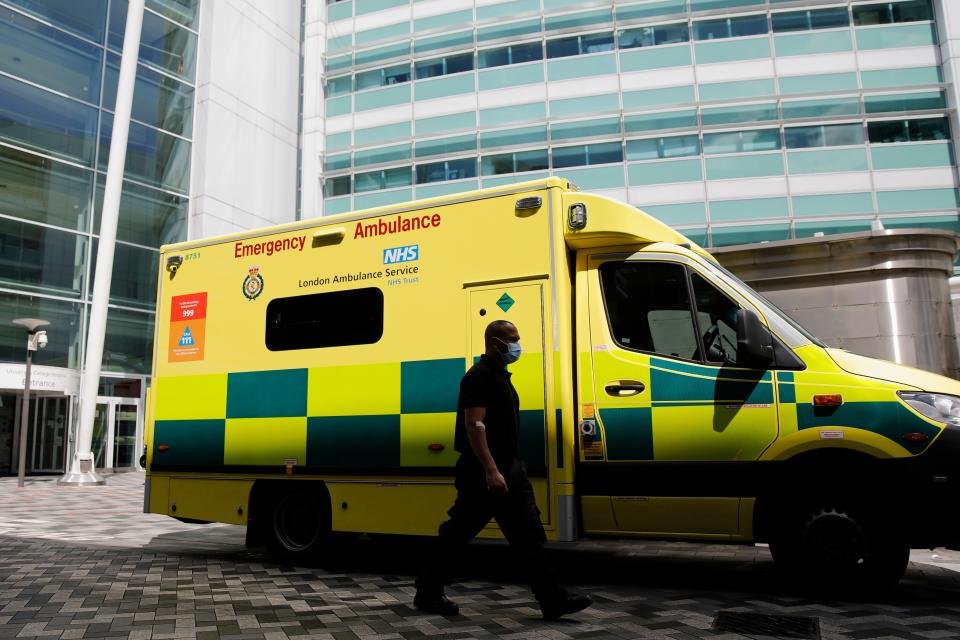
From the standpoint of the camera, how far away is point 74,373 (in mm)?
21547

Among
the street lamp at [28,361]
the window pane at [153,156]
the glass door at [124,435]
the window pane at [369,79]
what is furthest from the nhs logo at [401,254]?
the window pane at [369,79]

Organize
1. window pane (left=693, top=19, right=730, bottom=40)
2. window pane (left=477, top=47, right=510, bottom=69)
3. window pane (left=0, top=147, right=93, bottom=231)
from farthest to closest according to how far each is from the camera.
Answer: window pane (left=477, top=47, right=510, bottom=69), window pane (left=693, top=19, right=730, bottom=40), window pane (left=0, top=147, right=93, bottom=231)

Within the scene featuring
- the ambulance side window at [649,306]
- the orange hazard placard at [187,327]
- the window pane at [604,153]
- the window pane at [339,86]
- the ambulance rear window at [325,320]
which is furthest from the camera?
the window pane at [339,86]

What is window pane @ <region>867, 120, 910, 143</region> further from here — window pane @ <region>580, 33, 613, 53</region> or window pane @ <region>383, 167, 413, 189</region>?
window pane @ <region>383, 167, 413, 189</region>

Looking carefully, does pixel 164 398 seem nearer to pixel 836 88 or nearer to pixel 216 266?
pixel 216 266

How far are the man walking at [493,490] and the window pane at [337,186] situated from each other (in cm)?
2514

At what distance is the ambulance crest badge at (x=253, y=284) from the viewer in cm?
693

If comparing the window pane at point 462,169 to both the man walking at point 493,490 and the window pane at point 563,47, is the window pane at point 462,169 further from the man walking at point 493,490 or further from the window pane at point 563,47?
the man walking at point 493,490

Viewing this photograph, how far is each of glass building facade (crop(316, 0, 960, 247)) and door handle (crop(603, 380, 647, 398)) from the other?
1962 cm

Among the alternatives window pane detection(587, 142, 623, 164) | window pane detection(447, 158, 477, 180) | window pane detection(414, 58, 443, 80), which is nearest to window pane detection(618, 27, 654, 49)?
window pane detection(587, 142, 623, 164)

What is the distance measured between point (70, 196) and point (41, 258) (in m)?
2.06

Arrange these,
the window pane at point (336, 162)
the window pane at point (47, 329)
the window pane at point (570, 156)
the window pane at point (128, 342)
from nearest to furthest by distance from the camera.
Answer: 1. the window pane at point (47, 329)
2. the window pane at point (128, 342)
3. the window pane at point (570, 156)
4. the window pane at point (336, 162)

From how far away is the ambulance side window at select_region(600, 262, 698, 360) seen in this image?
537 cm

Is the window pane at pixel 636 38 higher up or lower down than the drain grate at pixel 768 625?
higher up
